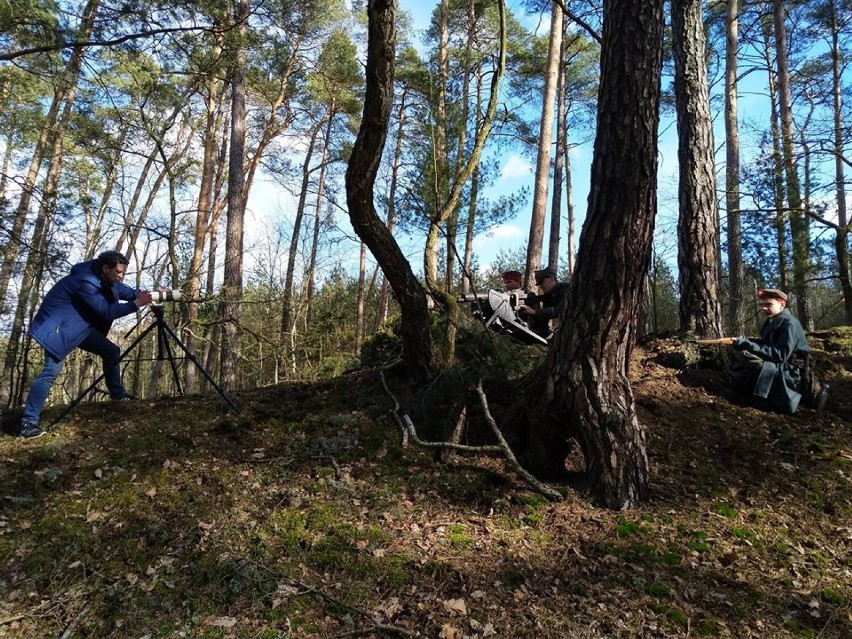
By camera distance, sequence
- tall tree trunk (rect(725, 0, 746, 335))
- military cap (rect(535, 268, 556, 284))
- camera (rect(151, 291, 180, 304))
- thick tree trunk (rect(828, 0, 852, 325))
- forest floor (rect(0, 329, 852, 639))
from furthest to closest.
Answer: tall tree trunk (rect(725, 0, 746, 335)) < thick tree trunk (rect(828, 0, 852, 325)) < military cap (rect(535, 268, 556, 284)) < camera (rect(151, 291, 180, 304)) < forest floor (rect(0, 329, 852, 639))

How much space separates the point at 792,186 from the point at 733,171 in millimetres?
1255

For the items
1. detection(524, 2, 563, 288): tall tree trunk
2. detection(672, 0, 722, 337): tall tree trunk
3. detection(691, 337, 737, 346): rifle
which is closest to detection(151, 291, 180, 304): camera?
detection(691, 337, 737, 346): rifle

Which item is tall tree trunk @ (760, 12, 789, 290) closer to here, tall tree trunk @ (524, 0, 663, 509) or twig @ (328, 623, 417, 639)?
tall tree trunk @ (524, 0, 663, 509)

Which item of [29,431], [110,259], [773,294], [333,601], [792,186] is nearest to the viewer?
[333,601]

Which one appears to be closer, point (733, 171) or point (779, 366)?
point (779, 366)

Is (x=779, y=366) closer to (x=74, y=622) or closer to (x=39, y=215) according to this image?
(x=74, y=622)

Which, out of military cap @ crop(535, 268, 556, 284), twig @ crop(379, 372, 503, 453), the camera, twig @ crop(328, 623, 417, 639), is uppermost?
military cap @ crop(535, 268, 556, 284)

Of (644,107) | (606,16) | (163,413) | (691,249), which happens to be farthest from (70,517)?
(691,249)

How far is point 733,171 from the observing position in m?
9.48

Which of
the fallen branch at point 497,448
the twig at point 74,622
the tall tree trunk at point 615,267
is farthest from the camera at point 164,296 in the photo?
the tall tree trunk at point 615,267

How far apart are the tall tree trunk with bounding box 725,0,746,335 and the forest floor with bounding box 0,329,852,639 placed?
6.66 meters

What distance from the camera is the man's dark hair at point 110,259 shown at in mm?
4070

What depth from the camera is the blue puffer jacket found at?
12.4 ft

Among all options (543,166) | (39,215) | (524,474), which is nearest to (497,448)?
(524,474)
